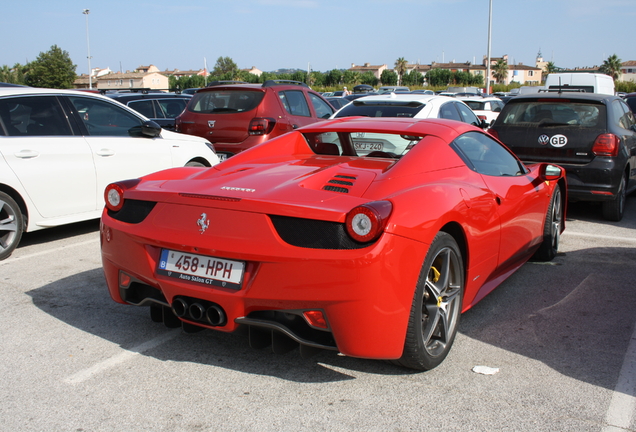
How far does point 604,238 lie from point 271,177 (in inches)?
185

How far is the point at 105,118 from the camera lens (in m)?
6.69

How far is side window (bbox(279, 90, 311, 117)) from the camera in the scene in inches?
376

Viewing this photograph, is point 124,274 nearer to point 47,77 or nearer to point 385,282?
point 385,282

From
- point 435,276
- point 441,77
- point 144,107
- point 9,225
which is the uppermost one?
point 441,77

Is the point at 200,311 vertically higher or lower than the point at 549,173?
lower

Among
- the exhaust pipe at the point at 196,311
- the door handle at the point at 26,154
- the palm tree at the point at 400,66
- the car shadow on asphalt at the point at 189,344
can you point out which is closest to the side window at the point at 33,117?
the door handle at the point at 26,154

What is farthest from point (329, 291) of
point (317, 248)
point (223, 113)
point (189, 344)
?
point (223, 113)

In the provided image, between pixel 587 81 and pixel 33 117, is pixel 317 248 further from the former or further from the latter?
pixel 587 81

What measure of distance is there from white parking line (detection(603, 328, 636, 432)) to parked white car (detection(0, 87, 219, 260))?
200 inches

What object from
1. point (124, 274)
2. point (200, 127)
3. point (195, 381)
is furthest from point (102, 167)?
point (195, 381)

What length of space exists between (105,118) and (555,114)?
5.41 metres

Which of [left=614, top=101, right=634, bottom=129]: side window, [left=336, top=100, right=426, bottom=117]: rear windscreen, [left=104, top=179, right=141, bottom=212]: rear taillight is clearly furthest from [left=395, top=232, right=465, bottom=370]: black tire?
[left=614, top=101, right=634, bottom=129]: side window

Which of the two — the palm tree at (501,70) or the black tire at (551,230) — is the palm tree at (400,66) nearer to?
the palm tree at (501,70)

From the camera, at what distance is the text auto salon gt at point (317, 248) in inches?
109
